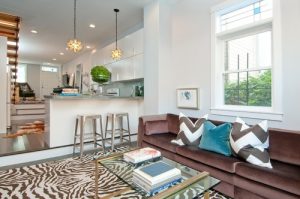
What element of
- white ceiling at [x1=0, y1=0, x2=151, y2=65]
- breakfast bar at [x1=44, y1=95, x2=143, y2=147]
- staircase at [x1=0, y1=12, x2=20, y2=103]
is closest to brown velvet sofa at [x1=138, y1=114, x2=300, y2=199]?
breakfast bar at [x1=44, y1=95, x2=143, y2=147]

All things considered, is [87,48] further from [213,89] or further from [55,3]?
[213,89]

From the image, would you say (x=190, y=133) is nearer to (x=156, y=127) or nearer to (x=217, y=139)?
(x=217, y=139)

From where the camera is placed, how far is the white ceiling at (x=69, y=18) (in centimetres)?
383

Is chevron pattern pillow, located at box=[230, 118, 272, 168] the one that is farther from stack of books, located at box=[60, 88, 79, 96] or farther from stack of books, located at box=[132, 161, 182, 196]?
stack of books, located at box=[60, 88, 79, 96]

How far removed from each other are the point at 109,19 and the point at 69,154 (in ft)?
10.7

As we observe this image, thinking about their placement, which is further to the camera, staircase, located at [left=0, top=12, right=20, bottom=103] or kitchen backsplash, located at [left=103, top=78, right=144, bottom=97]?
kitchen backsplash, located at [left=103, top=78, right=144, bottom=97]

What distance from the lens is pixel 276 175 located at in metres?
1.57

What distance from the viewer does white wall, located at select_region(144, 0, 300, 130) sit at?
84.8 inches

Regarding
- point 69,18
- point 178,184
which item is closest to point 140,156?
point 178,184

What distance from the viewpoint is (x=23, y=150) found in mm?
3094

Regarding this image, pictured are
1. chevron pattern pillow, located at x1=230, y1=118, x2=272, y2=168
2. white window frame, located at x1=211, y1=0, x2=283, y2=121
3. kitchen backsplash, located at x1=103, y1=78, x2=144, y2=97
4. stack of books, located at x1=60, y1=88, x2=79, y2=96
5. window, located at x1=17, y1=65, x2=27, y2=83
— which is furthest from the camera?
window, located at x1=17, y1=65, x2=27, y2=83

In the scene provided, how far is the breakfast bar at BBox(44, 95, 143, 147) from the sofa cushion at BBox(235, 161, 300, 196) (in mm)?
2674

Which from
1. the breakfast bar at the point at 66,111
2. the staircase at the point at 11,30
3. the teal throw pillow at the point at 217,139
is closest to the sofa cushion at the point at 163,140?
the teal throw pillow at the point at 217,139

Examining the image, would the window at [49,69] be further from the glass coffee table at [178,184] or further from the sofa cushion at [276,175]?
the sofa cushion at [276,175]
